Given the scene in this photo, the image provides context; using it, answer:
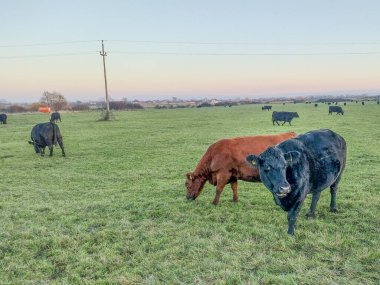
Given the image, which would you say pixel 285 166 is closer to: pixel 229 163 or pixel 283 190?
pixel 283 190

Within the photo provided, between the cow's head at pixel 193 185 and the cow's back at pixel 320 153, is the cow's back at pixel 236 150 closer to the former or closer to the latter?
the cow's head at pixel 193 185

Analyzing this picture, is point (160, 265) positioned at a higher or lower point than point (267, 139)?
lower

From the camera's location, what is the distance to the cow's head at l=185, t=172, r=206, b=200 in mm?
8078

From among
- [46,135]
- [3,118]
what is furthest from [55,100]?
[46,135]

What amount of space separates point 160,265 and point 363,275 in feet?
9.66

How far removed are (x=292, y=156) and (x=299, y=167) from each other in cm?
26

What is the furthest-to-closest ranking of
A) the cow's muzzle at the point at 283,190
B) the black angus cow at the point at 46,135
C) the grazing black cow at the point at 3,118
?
the grazing black cow at the point at 3,118
the black angus cow at the point at 46,135
the cow's muzzle at the point at 283,190

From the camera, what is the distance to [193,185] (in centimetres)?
821

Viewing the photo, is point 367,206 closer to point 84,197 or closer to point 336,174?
point 336,174

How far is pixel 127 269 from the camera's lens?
491cm

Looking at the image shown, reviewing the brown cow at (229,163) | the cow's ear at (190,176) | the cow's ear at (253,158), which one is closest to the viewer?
the cow's ear at (253,158)

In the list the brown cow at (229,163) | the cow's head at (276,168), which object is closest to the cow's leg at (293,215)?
the cow's head at (276,168)

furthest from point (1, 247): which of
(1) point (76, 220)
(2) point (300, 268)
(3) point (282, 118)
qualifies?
(3) point (282, 118)

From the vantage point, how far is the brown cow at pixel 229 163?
296 inches
